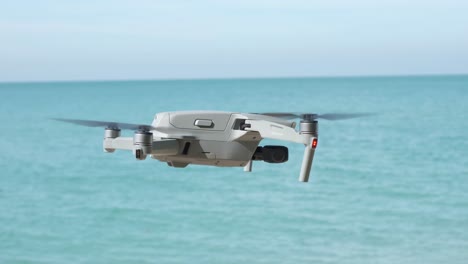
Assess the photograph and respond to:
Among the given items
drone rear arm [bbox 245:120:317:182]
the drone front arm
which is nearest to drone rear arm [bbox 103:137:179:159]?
the drone front arm

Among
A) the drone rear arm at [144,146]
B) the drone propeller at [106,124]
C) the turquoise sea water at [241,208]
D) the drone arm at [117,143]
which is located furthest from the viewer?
the turquoise sea water at [241,208]

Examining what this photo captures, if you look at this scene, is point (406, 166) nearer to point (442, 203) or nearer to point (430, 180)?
point (430, 180)

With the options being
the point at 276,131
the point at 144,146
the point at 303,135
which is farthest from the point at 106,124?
the point at 303,135

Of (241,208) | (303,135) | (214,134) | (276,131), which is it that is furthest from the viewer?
(241,208)

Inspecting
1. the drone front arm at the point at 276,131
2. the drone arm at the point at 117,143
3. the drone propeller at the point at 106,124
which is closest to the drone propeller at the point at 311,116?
the drone front arm at the point at 276,131

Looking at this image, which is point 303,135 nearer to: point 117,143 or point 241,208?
point 117,143

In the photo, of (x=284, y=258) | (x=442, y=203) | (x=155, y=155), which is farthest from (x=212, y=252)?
(x=155, y=155)

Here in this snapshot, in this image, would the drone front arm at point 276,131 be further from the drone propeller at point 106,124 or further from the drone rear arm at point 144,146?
the drone propeller at point 106,124
